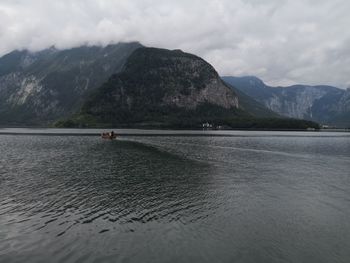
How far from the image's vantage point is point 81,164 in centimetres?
8594

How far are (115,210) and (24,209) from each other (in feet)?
33.9

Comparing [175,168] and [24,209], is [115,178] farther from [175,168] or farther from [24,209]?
[24,209]

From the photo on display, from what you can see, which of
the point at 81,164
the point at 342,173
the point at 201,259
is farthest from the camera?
the point at 81,164

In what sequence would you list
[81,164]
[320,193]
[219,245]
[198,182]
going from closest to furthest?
[219,245], [320,193], [198,182], [81,164]

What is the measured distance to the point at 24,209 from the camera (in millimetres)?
42125

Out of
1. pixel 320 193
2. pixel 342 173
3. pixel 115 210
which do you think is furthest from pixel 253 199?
pixel 342 173

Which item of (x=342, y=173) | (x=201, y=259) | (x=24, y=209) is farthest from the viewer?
(x=342, y=173)

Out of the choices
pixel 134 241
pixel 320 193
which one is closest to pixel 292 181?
pixel 320 193

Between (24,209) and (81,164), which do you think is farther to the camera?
(81,164)

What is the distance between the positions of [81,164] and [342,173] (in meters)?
58.9

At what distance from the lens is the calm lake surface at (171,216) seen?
99.7ft

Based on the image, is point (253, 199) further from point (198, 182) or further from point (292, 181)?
point (292, 181)

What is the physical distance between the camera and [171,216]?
135 feet

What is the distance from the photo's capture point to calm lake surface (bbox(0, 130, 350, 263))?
30.4 meters
